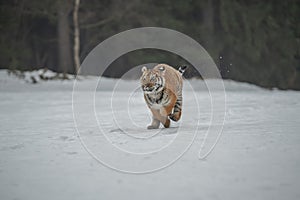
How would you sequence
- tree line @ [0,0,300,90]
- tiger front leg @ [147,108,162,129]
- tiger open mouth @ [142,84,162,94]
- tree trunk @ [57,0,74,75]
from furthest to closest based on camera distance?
tree trunk @ [57,0,74,75] → tree line @ [0,0,300,90] → tiger front leg @ [147,108,162,129] → tiger open mouth @ [142,84,162,94]

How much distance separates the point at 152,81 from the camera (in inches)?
234

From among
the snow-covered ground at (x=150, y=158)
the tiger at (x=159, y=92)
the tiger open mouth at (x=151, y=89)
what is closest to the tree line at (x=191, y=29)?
the snow-covered ground at (x=150, y=158)

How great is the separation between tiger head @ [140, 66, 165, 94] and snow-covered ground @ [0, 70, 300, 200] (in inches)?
25.5

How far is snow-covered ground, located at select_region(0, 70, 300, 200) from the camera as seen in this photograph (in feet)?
11.6

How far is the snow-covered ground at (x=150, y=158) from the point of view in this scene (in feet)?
11.6

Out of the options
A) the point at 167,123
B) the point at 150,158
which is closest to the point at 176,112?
the point at 167,123

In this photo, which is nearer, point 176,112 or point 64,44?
point 176,112

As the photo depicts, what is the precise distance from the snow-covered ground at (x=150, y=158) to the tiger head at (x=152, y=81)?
0.65 m

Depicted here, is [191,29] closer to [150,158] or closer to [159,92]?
[159,92]

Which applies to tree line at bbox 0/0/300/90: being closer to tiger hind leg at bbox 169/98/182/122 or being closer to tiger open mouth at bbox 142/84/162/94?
tiger hind leg at bbox 169/98/182/122

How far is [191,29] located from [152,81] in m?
16.9

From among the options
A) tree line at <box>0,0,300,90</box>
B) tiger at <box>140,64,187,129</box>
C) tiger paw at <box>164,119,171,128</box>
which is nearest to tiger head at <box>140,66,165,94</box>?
tiger at <box>140,64,187,129</box>

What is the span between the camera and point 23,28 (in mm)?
22969

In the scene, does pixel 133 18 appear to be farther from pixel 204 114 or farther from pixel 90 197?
pixel 90 197
